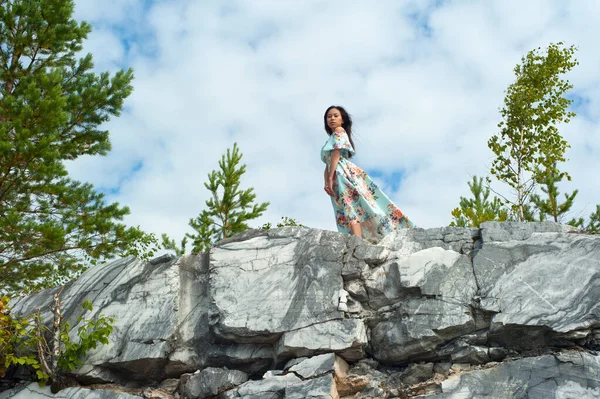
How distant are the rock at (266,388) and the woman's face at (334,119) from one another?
2.98 m

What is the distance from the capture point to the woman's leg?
6.55 metres

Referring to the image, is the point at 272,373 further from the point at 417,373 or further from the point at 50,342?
the point at 50,342

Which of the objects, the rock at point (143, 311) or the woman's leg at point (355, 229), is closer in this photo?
the rock at point (143, 311)

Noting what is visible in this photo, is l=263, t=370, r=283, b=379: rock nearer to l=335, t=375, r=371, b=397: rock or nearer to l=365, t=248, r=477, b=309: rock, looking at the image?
l=335, t=375, r=371, b=397: rock

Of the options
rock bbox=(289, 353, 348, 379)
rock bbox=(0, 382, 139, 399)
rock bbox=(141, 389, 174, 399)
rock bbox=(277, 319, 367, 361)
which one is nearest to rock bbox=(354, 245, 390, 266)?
rock bbox=(277, 319, 367, 361)

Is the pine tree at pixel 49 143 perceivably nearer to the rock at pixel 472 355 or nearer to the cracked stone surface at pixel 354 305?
the cracked stone surface at pixel 354 305

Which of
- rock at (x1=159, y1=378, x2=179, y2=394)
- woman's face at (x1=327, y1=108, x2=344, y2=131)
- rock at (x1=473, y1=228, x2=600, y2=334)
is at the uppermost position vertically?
woman's face at (x1=327, y1=108, x2=344, y2=131)

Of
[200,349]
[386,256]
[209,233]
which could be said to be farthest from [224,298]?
[209,233]

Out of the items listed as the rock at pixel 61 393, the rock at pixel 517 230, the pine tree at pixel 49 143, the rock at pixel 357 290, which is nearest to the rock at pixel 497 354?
the rock at pixel 517 230

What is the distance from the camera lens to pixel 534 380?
16.7 feet

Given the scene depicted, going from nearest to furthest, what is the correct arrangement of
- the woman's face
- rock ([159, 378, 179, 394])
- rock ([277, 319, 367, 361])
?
rock ([277, 319, 367, 361]) < rock ([159, 378, 179, 394]) < the woman's face

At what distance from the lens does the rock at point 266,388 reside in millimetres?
5535

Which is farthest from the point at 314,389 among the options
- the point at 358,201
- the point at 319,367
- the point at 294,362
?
the point at 358,201

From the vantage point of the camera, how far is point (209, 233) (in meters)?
11.8
